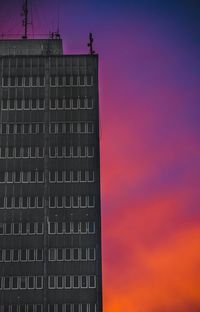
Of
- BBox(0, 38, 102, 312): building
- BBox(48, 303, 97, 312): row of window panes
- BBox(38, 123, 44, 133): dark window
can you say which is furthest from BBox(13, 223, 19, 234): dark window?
BBox(38, 123, 44, 133): dark window

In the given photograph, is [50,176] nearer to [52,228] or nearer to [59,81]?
[52,228]

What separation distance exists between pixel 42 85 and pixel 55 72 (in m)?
4.12

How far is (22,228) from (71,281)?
14953 millimetres

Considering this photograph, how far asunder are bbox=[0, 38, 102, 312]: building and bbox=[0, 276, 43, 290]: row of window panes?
199 mm

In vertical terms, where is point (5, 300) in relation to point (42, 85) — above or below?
below

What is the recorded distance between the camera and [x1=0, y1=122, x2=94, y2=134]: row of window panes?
150125 mm

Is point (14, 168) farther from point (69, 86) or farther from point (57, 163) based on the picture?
point (69, 86)

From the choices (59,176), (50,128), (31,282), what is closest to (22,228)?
(31,282)

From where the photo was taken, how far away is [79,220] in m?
144

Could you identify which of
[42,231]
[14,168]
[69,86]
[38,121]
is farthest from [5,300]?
[69,86]

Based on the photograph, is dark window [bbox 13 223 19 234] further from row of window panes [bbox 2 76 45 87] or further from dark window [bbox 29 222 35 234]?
row of window panes [bbox 2 76 45 87]

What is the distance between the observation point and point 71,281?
456 ft

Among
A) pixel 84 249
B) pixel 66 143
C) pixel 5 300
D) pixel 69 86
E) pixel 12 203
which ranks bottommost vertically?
pixel 5 300

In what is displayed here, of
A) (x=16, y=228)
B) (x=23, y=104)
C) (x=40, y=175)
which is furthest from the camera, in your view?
(x=23, y=104)
